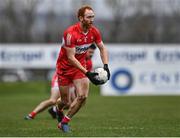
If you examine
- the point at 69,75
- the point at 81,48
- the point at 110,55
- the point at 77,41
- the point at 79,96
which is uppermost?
the point at 77,41

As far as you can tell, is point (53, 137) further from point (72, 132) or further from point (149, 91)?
point (149, 91)

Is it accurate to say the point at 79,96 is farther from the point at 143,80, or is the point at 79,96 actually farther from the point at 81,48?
the point at 143,80

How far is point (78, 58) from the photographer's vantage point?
544 inches

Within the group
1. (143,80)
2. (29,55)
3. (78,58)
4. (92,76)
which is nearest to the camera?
(92,76)

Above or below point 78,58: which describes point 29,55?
below

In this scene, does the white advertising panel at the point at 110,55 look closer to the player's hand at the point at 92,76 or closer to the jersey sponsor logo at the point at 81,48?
the jersey sponsor logo at the point at 81,48

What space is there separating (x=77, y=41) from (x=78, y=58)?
0.47 m

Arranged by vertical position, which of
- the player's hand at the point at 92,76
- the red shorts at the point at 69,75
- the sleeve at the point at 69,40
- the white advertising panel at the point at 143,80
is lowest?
the white advertising panel at the point at 143,80

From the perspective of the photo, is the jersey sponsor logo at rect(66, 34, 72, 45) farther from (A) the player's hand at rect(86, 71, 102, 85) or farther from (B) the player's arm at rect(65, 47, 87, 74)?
(A) the player's hand at rect(86, 71, 102, 85)

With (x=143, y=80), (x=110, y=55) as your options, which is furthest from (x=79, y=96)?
(x=110, y=55)

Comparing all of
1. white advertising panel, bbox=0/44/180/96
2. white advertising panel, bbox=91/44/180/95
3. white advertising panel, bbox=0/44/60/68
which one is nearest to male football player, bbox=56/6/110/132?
white advertising panel, bbox=91/44/180/95

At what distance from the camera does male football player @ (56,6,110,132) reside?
43.9 ft

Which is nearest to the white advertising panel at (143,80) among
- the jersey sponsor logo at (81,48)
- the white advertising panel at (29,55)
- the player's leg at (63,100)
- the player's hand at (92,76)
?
the white advertising panel at (29,55)

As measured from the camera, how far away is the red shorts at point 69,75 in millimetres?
13984
